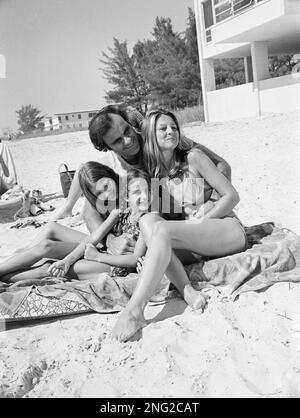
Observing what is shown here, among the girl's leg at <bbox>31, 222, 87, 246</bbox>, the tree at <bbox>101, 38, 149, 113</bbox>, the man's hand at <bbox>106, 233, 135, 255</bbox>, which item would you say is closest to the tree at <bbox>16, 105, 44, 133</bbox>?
the tree at <bbox>101, 38, 149, 113</bbox>

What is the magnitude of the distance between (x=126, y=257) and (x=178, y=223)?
31 centimetres

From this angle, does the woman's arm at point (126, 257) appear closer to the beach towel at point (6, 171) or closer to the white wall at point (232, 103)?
the beach towel at point (6, 171)

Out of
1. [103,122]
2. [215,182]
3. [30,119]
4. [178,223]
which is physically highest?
[30,119]

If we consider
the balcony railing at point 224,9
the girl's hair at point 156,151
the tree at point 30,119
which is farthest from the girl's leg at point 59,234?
the balcony railing at point 224,9

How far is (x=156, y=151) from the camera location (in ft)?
5.74

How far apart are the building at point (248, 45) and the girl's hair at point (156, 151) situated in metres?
5.61

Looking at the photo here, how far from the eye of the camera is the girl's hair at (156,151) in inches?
68.3

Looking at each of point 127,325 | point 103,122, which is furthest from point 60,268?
point 103,122

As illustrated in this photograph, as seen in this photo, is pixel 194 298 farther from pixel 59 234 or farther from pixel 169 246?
pixel 59 234

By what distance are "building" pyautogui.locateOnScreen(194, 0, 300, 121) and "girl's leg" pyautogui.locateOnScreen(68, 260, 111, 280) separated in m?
5.77

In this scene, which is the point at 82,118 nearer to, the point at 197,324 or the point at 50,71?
the point at 50,71

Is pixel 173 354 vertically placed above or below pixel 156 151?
below

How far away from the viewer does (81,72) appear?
243 cm
